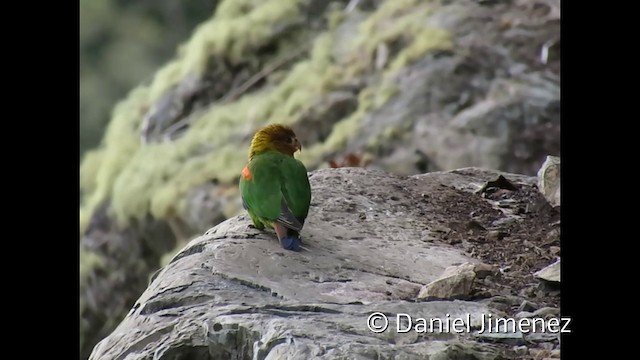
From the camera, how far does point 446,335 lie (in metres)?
2.06

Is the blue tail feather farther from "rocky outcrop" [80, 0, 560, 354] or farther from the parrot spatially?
"rocky outcrop" [80, 0, 560, 354]

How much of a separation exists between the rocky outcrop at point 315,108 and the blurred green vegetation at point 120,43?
40.5 inches

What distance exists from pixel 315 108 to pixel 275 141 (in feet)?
12.6

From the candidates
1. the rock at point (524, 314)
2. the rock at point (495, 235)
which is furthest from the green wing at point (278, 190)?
the rock at point (524, 314)

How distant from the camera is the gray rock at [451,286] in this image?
2.39 meters

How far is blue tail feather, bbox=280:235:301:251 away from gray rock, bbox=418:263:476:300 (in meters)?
0.53

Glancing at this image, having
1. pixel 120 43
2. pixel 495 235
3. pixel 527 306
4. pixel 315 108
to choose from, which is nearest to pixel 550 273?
pixel 527 306

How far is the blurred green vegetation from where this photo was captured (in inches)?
380

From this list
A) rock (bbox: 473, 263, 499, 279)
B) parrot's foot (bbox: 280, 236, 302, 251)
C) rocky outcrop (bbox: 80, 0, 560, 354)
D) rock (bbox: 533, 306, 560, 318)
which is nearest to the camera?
rock (bbox: 533, 306, 560, 318)

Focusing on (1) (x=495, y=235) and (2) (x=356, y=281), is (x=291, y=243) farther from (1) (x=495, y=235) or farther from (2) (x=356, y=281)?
(1) (x=495, y=235)

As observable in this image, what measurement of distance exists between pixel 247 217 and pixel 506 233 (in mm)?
978

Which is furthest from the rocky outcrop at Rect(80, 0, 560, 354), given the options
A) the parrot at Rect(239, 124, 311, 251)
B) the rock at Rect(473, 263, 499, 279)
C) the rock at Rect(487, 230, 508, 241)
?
the rock at Rect(473, 263, 499, 279)

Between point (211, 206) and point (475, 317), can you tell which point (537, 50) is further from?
point (475, 317)

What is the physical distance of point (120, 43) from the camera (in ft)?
33.7
